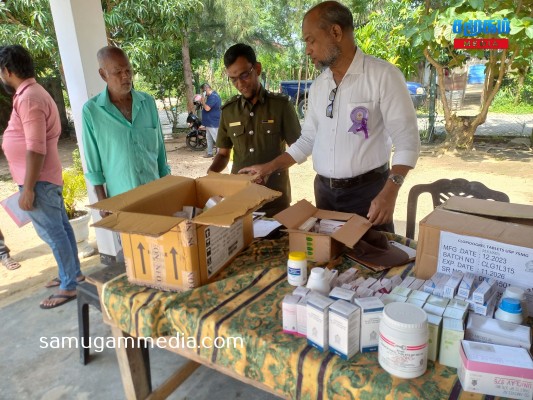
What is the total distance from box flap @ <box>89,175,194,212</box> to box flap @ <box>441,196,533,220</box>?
104 cm

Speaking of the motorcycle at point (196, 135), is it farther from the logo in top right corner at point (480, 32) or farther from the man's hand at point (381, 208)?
the man's hand at point (381, 208)

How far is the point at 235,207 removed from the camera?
52.2 inches

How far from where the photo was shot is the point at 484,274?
116 centimetres

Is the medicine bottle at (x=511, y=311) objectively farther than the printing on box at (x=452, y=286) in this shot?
No

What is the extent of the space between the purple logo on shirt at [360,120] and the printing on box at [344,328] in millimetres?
1070

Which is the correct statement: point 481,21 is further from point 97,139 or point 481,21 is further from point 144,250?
point 144,250

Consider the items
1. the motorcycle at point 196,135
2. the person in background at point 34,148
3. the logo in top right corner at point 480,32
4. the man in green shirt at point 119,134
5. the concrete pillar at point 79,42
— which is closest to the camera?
the man in green shirt at point 119,134

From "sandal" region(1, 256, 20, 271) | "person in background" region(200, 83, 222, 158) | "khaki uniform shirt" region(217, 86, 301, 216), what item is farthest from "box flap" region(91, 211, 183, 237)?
"person in background" region(200, 83, 222, 158)

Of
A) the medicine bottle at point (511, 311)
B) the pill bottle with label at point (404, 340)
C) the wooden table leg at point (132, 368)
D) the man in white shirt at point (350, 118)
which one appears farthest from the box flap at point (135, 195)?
the medicine bottle at point (511, 311)

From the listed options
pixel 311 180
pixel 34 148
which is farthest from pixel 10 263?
pixel 311 180

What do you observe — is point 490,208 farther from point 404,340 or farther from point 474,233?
point 404,340

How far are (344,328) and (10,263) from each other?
370 centimetres

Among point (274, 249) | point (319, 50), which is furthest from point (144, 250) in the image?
point (319, 50)

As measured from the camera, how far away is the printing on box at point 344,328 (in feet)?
3.16
